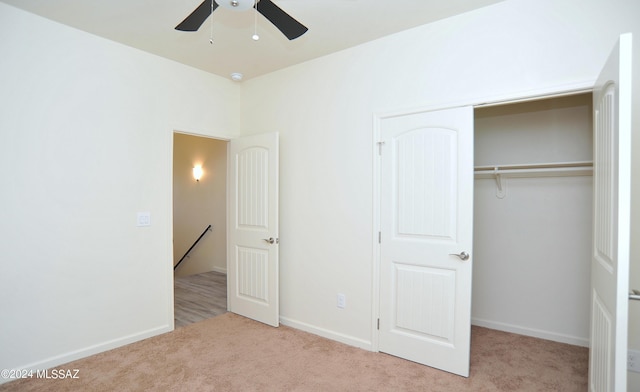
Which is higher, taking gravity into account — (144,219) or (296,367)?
(144,219)

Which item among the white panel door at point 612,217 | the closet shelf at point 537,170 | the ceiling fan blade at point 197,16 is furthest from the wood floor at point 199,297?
the white panel door at point 612,217

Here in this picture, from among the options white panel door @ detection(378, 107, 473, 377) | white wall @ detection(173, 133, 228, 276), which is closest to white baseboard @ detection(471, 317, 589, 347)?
white panel door @ detection(378, 107, 473, 377)

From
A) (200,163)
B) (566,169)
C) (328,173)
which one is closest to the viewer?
(566,169)

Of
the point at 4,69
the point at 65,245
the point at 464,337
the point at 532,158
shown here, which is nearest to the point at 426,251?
the point at 464,337

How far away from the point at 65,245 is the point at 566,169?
14.5ft

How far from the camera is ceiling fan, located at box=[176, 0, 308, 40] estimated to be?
1773 millimetres

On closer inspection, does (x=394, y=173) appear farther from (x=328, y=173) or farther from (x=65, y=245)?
(x=65, y=245)

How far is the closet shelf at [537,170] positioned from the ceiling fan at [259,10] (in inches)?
94.5

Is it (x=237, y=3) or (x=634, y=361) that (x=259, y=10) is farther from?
(x=634, y=361)

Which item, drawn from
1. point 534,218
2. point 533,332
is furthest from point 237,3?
point 533,332

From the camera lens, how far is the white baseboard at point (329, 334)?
3.03 metres

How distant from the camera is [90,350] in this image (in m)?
2.89

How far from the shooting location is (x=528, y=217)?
3363mm

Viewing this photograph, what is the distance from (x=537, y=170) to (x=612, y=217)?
193cm
